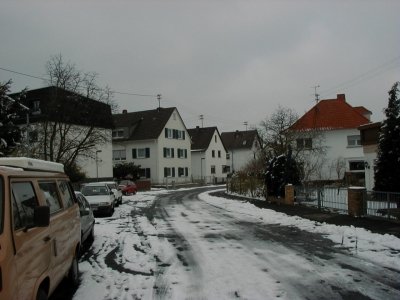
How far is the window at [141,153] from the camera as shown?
67188mm

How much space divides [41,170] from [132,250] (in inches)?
227

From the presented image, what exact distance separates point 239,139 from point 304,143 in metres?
58.4

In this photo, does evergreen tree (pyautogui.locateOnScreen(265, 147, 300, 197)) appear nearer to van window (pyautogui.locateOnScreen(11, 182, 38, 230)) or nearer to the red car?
the red car

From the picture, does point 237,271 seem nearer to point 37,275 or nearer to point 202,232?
point 37,275

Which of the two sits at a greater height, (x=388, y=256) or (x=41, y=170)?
(x=41, y=170)

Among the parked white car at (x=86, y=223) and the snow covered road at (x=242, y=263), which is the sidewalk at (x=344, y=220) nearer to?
the snow covered road at (x=242, y=263)

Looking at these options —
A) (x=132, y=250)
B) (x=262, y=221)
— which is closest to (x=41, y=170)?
(x=132, y=250)

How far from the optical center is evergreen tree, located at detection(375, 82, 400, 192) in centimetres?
1811

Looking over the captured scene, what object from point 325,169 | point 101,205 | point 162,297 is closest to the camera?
point 162,297

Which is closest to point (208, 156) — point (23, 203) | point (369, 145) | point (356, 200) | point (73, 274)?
point (369, 145)

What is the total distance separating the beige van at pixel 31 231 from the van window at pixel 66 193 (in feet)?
0.57

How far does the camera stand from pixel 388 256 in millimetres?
10281

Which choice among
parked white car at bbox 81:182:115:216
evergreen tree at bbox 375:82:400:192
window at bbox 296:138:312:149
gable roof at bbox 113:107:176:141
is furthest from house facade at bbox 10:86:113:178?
gable roof at bbox 113:107:176:141

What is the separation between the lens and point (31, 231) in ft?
17.1
